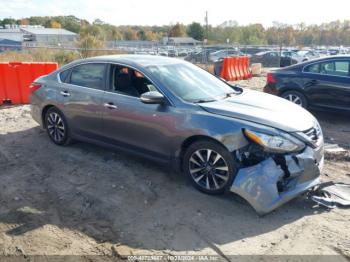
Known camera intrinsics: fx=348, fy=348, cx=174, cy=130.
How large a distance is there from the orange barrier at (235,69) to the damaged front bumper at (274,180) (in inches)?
447

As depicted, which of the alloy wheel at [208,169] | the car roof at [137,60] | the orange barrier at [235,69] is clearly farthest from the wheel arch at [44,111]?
the orange barrier at [235,69]

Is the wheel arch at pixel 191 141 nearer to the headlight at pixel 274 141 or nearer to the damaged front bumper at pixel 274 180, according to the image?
the headlight at pixel 274 141

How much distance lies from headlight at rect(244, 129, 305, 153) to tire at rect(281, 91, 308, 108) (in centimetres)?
470

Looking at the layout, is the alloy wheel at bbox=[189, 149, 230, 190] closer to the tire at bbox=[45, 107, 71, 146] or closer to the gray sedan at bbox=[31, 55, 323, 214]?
the gray sedan at bbox=[31, 55, 323, 214]

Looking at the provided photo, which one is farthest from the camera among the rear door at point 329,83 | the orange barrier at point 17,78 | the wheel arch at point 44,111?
the orange barrier at point 17,78

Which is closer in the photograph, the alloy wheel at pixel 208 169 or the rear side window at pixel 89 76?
the alloy wheel at pixel 208 169

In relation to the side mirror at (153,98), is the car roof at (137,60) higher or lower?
higher

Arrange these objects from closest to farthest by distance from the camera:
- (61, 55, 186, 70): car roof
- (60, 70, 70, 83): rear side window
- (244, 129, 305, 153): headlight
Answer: (244, 129, 305, 153): headlight
(61, 55, 186, 70): car roof
(60, 70, 70, 83): rear side window

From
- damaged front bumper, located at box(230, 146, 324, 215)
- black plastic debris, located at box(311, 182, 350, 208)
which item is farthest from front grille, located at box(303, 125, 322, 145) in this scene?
black plastic debris, located at box(311, 182, 350, 208)

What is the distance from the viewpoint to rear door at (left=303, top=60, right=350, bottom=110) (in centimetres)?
768

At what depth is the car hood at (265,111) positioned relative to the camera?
404cm

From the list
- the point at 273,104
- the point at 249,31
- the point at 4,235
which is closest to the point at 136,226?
the point at 4,235

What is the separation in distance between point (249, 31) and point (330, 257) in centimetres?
→ 7412

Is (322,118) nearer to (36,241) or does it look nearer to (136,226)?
(136,226)
